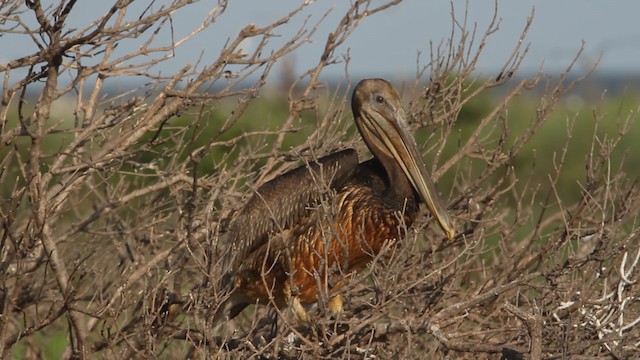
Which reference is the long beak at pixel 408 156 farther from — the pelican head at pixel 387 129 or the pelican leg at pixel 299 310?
the pelican leg at pixel 299 310

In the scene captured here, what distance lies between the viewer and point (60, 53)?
4590 mm

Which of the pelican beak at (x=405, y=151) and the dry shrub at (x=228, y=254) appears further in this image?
the pelican beak at (x=405, y=151)

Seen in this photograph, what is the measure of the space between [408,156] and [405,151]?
4 centimetres

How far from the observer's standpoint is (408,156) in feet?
19.7

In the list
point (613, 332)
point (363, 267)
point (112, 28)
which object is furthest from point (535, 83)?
point (112, 28)

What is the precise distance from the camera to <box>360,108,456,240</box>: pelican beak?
19.0 feet

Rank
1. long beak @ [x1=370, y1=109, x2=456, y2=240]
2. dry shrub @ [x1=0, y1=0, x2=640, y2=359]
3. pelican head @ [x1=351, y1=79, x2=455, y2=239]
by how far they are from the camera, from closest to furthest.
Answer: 1. dry shrub @ [x1=0, y1=0, x2=640, y2=359]
2. long beak @ [x1=370, y1=109, x2=456, y2=240]
3. pelican head @ [x1=351, y1=79, x2=455, y2=239]

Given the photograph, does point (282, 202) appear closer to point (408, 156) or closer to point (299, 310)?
point (299, 310)

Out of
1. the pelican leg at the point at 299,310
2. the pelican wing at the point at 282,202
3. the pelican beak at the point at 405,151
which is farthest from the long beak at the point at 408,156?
the pelican leg at the point at 299,310

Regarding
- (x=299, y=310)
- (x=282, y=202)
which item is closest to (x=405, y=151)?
(x=282, y=202)

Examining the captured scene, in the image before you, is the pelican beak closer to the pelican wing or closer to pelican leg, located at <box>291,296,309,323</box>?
the pelican wing

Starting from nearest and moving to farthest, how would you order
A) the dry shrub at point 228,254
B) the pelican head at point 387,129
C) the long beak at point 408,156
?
the dry shrub at point 228,254 → the long beak at point 408,156 → the pelican head at point 387,129

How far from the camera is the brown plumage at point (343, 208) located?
5793 mm

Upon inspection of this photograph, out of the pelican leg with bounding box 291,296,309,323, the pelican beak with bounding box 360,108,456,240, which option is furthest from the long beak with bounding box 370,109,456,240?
the pelican leg with bounding box 291,296,309,323
